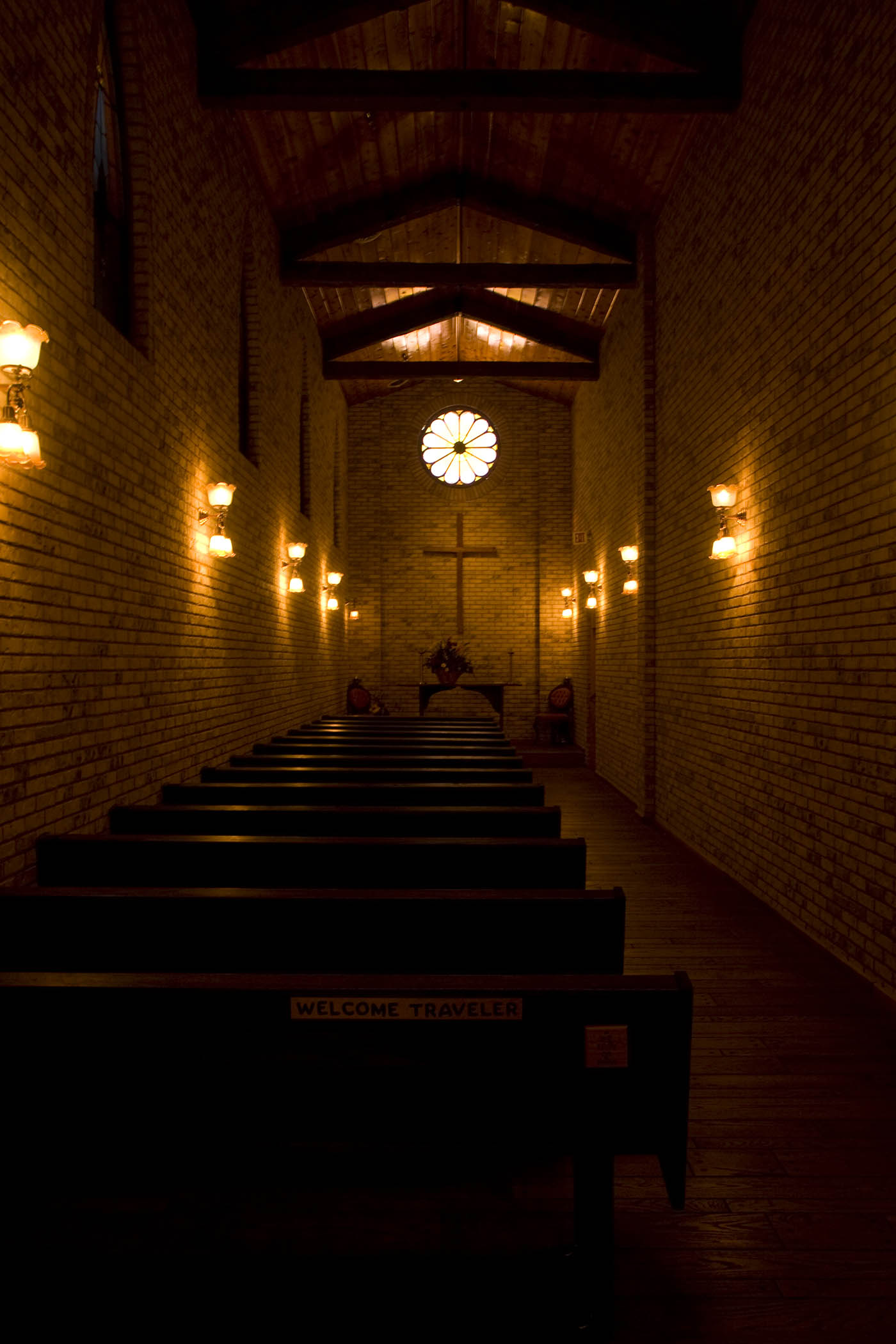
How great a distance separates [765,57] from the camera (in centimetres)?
525

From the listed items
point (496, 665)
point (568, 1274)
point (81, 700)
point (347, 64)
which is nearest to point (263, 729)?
point (81, 700)

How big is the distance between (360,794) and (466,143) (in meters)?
6.90

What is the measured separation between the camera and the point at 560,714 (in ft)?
46.3

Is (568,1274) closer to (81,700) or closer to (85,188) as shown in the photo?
(81,700)

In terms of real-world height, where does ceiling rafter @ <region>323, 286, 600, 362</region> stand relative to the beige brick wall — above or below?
above

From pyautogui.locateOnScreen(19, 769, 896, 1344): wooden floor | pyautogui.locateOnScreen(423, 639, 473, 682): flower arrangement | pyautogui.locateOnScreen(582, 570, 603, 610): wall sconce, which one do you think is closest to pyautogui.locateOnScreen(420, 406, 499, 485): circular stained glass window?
pyautogui.locateOnScreen(423, 639, 473, 682): flower arrangement

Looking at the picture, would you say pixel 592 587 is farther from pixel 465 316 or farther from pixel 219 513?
pixel 219 513

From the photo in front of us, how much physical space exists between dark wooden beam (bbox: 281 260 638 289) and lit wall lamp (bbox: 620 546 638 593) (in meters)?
2.78

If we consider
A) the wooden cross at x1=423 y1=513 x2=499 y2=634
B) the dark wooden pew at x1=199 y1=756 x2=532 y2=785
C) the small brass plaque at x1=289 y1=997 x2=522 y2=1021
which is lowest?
the small brass plaque at x1=289 y1=997 x2=522 y2=1021

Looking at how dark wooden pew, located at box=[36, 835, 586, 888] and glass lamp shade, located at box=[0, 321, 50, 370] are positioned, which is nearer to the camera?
glass lamp shade, located at box=[0, 321, 50, 370]

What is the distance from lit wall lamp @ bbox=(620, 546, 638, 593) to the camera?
9.14 metres

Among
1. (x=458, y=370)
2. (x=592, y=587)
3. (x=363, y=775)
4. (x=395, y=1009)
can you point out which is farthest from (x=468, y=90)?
(x=592, y=587)

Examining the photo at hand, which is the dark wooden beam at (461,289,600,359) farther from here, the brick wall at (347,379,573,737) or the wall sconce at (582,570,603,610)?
the brick wall at (347,379,573,737)

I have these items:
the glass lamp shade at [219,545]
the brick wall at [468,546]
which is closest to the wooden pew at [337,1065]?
the glass lamp shade at [219,545]
